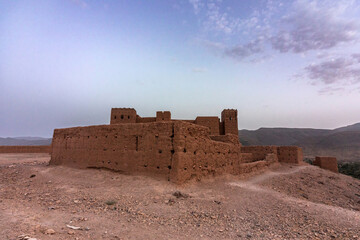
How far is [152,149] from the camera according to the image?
24.9 feet

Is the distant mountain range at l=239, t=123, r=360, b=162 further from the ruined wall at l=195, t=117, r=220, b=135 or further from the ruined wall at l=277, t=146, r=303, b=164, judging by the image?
the ruined wall at l=195, t=117, r=220, b=135

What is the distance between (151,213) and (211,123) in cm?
1505

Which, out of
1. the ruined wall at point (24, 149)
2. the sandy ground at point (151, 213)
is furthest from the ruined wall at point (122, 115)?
the ruined wall at point (24, 149)

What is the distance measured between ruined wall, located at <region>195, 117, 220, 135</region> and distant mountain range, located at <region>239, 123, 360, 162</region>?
108ft

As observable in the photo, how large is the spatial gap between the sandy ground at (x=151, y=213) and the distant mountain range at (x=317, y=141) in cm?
4143

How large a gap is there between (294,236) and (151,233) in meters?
Result: 2.90

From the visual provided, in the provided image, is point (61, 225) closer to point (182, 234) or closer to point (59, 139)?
point (182, 234)

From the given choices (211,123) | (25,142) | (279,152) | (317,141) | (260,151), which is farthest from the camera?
(25,142)

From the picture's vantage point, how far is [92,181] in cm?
764

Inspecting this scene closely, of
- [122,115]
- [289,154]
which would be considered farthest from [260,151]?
[122,115]

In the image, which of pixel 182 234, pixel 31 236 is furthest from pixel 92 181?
pixel 182 234

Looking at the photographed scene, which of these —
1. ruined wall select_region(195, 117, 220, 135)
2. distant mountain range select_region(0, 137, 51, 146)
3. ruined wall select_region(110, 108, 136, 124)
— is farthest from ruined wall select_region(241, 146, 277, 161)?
distant mountain range select_region(0, 137, 51, 146)

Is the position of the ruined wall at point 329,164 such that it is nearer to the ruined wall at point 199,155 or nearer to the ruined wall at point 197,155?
the ruined wall at point 199,155

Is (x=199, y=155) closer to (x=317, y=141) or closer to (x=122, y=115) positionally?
(x=122, y=115)
